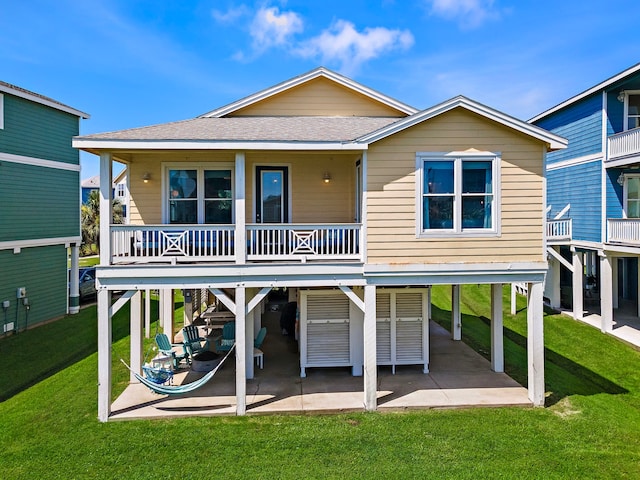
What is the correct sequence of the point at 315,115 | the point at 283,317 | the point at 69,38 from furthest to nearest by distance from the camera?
the point at 69,38 → the point at 283,317 → the point at 315,115

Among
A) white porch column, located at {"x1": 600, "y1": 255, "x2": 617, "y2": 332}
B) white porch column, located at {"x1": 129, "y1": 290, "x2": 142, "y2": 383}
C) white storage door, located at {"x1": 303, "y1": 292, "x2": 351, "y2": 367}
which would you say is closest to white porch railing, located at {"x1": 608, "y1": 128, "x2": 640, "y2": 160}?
white porch column, located at {"x1": 600, "y1": 255, "x2": 617, "y2": 332}

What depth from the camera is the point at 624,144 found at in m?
14.3

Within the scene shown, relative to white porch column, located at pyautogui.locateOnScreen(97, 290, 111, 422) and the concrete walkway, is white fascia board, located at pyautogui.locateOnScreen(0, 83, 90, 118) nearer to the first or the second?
white porch column, located at pyautogui.locateOnScreen(97, 290, 111, 422)

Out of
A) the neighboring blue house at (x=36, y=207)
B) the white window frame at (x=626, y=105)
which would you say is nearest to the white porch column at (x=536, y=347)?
Result: the white window frame at (x=626, y=105)

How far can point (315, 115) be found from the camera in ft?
41.1

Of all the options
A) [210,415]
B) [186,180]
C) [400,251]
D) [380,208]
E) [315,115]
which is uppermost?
[315,115]

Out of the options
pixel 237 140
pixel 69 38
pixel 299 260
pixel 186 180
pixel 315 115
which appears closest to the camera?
pixel 237 140

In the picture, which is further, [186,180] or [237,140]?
[186,180]

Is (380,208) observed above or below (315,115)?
below

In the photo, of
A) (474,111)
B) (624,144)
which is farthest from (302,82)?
(624,144)

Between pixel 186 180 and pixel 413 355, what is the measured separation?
722 cm

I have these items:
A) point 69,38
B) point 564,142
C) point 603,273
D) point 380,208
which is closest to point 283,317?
point 380,208

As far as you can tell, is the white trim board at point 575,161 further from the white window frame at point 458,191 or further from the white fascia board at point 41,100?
the white fascia board at point 41,100

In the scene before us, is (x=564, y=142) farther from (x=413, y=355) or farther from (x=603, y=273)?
(x=603, y=273)
